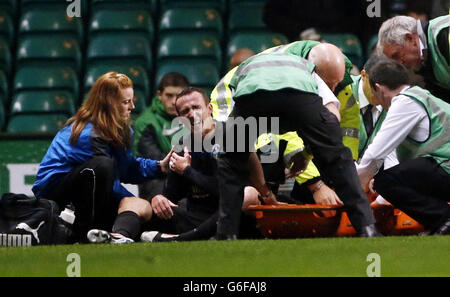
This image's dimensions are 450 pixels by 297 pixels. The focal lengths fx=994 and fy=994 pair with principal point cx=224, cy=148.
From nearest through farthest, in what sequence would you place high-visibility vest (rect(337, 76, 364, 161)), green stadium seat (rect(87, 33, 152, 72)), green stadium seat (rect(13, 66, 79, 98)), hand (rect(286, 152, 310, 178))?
hand (rect(286, 152, 310, 178)), high-visibility vest (rect(337, 76, 364, 161)), green stadium seat (rect(13, 66, 79, 98)), green stadium seat (rect(87, 33, 152, 72))

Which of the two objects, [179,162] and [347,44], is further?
[347,44]

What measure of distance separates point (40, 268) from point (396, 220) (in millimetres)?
2151

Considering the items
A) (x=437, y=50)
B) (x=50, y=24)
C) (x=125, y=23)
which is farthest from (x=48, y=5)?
(x=437, y=50)

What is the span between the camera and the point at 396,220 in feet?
18.1

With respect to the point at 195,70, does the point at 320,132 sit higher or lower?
higher

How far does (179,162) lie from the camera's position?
228 inches

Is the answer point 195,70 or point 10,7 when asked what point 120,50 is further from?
point 10,7

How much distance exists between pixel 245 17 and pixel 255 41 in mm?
436

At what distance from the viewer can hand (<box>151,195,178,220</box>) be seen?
5809 mm

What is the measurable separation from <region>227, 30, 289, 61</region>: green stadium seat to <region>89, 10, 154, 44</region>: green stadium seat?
84 cm

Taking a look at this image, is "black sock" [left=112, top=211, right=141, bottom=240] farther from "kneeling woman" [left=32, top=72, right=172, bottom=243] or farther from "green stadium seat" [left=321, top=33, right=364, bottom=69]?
"green stadium seat" [left=321, top=33, right=364, bottom=69]

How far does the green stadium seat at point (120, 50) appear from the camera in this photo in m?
8.98

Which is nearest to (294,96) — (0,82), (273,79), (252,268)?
(273,79)

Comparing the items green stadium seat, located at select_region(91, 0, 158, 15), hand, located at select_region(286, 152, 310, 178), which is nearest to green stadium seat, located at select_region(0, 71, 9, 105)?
green stadium seat, located at select_region(91, 0, 158, 15)
